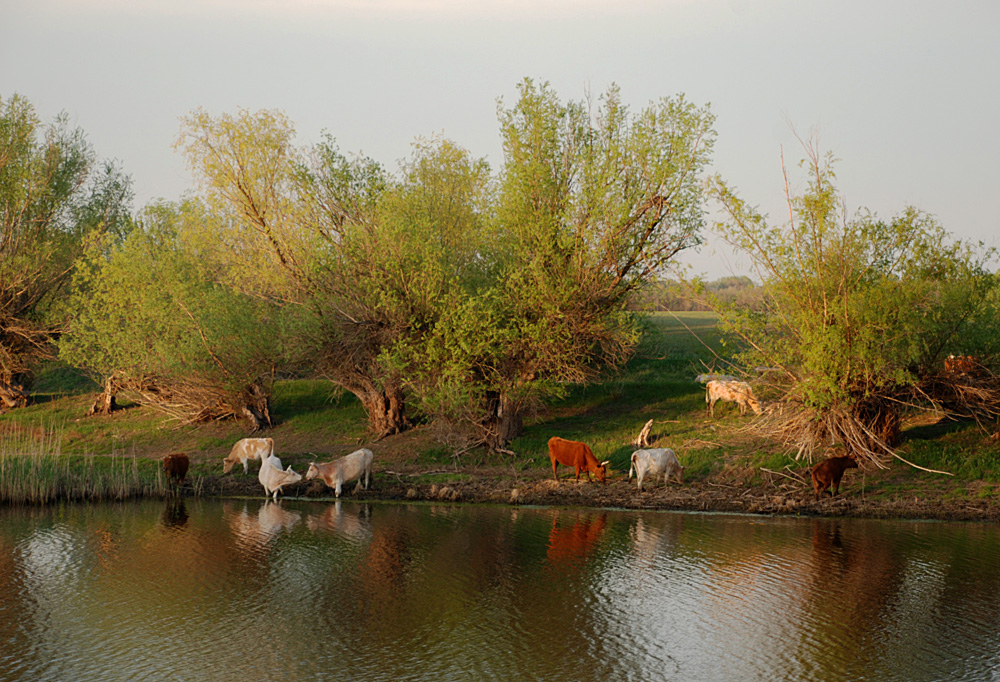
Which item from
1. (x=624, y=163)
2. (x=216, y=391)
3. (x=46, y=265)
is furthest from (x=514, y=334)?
(x=46, y=265)

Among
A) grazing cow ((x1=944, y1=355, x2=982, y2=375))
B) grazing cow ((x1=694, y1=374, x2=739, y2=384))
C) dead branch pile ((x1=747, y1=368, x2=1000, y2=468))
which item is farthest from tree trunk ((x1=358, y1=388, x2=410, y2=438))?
grazing cow ((x1=944, y1=355, x2=982, y2=375))

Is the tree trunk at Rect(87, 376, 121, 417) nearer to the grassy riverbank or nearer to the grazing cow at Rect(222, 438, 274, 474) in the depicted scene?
the grassy riverbank

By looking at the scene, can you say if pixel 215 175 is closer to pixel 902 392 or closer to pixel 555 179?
pixel 555 179

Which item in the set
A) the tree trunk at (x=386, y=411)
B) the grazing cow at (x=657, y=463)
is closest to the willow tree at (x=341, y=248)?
the tree trunk at (x=386, y=411)

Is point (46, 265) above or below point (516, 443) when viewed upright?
above

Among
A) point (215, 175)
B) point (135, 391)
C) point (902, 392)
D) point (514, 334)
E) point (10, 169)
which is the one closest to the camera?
point (902, 392)

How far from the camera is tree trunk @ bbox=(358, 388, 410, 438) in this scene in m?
34.2

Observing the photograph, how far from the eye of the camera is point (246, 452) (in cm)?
3041

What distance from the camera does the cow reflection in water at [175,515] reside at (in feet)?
75.2

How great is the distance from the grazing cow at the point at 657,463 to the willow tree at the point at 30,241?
2985cm

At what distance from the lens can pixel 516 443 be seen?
31953mm

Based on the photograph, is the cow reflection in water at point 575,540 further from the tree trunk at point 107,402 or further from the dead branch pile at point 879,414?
the tree trunk at point 107,402

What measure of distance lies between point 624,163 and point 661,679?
72.7 feet

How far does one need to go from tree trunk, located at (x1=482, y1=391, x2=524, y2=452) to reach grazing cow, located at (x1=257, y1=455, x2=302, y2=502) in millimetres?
7233
